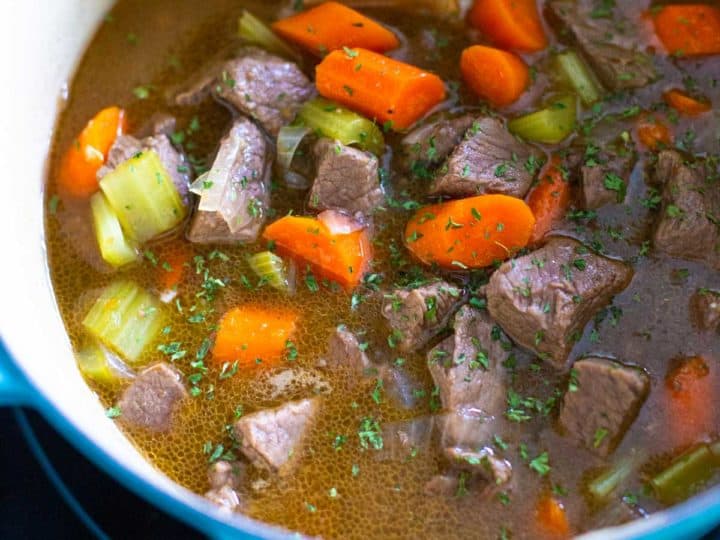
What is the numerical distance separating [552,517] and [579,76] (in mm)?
1681

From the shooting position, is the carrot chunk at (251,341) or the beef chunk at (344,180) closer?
the carrot chunk at (251,341)

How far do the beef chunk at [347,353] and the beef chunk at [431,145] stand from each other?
70 centimetres

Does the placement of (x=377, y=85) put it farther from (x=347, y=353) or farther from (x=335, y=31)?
(x=347, y=353)

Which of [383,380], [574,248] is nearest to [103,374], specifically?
[383,380]

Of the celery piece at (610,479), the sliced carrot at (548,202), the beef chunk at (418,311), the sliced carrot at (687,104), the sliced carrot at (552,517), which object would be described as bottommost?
the sliced carrot at (552,517)

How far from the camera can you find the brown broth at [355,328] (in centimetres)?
281

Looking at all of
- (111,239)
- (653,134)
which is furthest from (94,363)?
(653,134)

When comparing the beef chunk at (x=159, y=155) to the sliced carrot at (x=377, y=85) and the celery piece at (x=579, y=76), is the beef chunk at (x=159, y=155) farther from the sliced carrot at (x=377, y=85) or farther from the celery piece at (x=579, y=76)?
the celery piece at (x=579, y=76)

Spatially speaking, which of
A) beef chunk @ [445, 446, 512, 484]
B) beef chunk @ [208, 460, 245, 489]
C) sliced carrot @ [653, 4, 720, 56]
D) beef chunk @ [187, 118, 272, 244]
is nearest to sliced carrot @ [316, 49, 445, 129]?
beef chunk @ [187, 118, 272, 244]

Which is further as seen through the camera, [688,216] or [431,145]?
[431,145]

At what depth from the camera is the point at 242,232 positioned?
128 inches

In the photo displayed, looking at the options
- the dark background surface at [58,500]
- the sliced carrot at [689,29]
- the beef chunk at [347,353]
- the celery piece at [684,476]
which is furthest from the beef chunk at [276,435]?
the sliced carrot at [689,29]

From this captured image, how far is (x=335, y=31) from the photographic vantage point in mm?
3541

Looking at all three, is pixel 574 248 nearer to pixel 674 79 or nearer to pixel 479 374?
pixel 479 374
